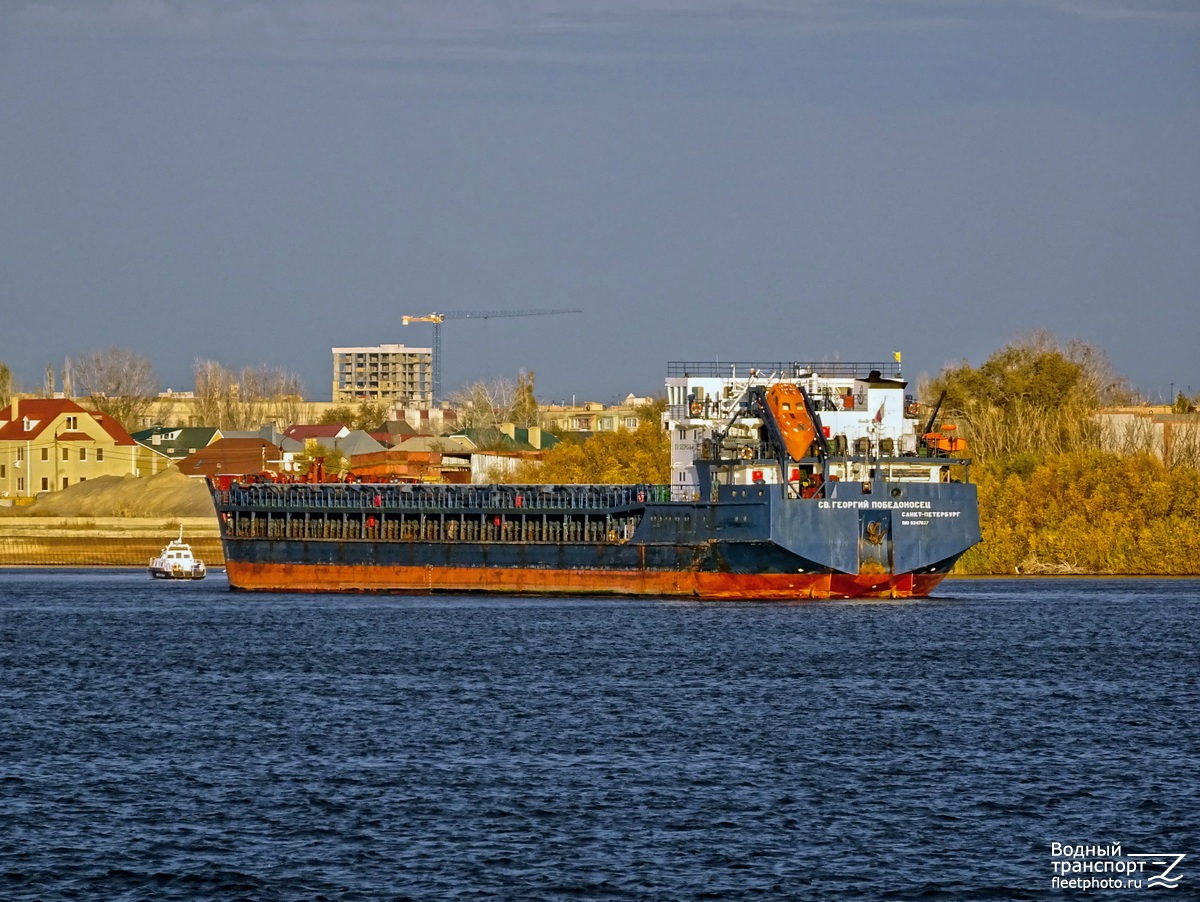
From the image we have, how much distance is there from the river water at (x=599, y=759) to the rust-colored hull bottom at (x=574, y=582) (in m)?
4.96

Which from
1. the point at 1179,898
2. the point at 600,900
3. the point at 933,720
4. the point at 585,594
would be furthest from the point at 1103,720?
the point at 585,594

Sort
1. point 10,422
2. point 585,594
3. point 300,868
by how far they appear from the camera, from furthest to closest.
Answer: point 10,422, point 585,594, point 300,868

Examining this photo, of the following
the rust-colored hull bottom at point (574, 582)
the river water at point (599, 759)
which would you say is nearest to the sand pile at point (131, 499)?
the rust-colored hull bottom at point (574, 582)

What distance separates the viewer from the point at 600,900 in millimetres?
22203

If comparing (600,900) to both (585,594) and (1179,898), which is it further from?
(585,594)

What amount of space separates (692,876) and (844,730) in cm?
1155

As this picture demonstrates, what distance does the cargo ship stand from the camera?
59.5m

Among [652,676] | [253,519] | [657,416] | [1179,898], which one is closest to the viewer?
[1179,898]

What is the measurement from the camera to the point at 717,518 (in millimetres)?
60688

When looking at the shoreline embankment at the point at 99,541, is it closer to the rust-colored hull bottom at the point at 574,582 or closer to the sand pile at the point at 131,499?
the sand pile at the point at 131,499

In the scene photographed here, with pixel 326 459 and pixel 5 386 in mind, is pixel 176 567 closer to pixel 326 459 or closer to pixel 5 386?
pixel 326 459

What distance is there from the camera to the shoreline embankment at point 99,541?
11625 cm

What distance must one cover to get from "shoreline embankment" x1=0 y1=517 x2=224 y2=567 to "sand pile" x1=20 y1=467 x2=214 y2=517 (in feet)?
10.8

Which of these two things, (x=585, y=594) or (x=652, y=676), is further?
(x=585, y=594)
